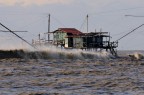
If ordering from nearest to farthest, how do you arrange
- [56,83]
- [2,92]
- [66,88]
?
1. [2,92]
2. [66,88]
3. [56,83]

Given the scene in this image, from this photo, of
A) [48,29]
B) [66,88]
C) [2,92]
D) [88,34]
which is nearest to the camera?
[2,92]

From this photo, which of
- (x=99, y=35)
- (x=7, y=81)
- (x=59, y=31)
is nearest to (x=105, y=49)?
(x=99, y=35)

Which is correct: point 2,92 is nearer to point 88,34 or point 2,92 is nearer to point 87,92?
point 87,92

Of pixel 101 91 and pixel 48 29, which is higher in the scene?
pixel 48 29

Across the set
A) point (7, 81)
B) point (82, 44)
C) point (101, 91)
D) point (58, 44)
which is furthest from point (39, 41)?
point (101, 91)

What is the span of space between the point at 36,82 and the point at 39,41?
56.9 meters

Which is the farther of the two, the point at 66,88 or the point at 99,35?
the point at 99,35

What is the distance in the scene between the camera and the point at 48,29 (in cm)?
9106

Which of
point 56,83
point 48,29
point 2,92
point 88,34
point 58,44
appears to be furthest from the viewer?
point 48,29

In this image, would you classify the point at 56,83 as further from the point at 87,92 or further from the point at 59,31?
the point at 59,31

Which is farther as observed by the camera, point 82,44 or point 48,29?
point 48,29

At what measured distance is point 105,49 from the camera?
82.3 m

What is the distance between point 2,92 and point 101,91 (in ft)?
17.0

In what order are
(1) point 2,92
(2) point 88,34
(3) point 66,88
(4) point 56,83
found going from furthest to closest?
(2) point 88,34
(4) point 56,83
(3) point 66,88
(1) point 2,92
